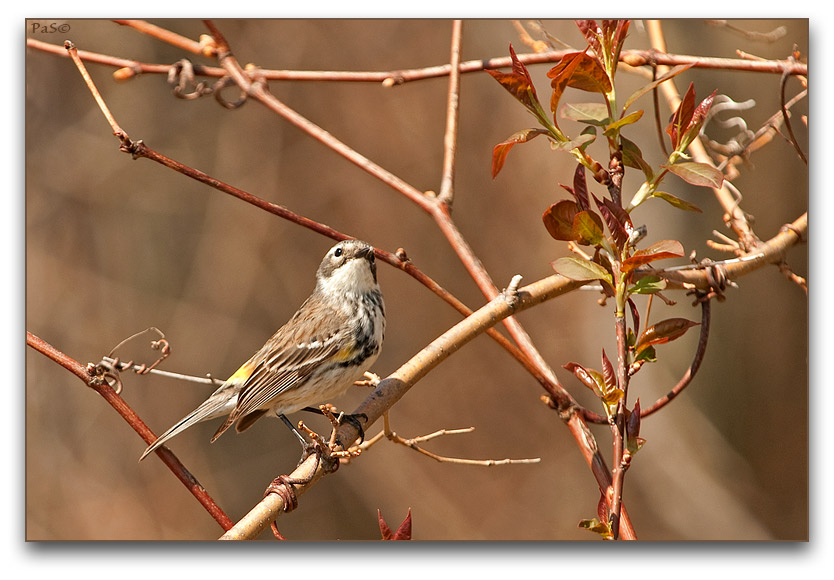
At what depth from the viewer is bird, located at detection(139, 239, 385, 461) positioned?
188cm

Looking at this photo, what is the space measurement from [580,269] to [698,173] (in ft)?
0.77

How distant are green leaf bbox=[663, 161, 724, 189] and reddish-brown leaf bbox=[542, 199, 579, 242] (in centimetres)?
16

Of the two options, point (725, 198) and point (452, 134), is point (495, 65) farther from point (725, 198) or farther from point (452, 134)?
point (725, 198)

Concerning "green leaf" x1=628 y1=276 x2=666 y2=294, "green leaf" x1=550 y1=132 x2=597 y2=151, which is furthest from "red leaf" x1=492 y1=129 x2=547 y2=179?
"green leaf" x1=628 y1=276 x2=666 y2=294

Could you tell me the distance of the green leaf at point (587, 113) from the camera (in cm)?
123

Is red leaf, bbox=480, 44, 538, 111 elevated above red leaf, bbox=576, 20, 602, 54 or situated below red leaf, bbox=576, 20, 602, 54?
below

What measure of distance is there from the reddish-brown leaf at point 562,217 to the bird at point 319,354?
0.73m

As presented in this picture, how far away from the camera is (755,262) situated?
176 cm

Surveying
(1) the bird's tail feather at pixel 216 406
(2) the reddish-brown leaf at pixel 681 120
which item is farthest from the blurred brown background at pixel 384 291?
(2) the reddish-brown leaf at pixel 681 120

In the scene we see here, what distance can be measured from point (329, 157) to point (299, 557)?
6.04 feet

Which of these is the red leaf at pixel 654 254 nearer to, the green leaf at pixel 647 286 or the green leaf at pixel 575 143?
the green leaf at pixel 647 286

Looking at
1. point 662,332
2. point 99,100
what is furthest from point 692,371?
point 99,100

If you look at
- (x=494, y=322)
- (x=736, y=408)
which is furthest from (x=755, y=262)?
(x=736, y=408)

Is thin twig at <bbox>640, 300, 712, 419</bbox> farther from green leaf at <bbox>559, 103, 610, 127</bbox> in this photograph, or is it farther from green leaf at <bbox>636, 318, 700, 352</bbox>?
green leaf at <bbox>559, 103, 610, 127</bbox>
